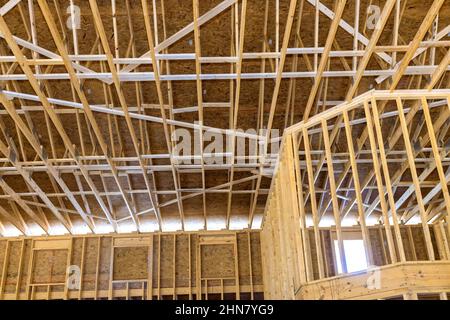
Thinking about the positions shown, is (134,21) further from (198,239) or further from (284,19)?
(198,239)

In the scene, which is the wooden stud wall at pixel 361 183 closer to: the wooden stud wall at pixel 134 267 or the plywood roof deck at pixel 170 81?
the plywood roof deck at pixel 170 81

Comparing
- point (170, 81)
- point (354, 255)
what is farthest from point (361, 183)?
point (170, 81)

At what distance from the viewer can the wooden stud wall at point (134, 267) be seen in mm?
14352

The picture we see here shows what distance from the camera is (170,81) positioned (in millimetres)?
10500

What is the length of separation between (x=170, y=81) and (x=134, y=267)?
6515 mm

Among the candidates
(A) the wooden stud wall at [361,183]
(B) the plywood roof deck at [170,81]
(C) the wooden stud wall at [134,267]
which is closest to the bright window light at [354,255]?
(A) the wooden stud wall at [361,183]

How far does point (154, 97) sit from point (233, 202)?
493 centimetres

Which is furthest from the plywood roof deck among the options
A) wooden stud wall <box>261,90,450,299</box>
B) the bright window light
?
the bright window light

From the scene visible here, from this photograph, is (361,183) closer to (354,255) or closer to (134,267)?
(354,255)

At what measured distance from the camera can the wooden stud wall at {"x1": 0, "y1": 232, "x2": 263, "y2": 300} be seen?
14.4 meters

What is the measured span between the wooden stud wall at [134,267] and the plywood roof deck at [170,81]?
23.7 inches

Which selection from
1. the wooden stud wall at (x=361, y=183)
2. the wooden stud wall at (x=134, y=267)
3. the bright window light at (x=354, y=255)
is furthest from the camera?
the bright window light at (x=354, y=255)

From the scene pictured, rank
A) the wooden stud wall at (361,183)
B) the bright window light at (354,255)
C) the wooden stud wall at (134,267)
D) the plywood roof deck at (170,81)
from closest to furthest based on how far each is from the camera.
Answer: the wooden stud wall at (361,183), the plywood roof deck at (170,81), the wooden stud wall at (134,267), the bright window light at (354,255)
